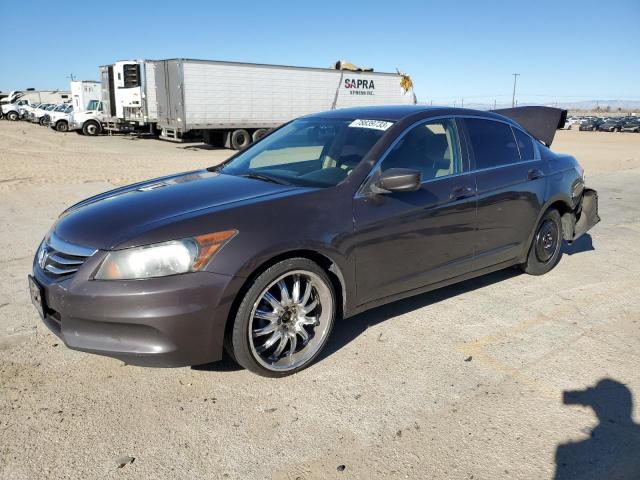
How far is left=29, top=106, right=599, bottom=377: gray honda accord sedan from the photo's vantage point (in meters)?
2.89

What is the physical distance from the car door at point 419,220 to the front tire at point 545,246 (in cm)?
125

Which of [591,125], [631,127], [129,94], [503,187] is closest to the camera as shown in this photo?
[503,187]

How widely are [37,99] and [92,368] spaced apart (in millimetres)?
53396

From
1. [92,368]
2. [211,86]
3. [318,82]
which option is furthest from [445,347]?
[318,82]

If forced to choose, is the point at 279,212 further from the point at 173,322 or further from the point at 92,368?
the point at 92,368

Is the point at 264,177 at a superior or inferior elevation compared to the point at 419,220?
superior

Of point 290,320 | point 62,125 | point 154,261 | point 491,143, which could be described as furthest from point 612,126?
point 154,261

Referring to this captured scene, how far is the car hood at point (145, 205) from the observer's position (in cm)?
306

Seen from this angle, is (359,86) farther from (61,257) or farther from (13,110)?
(13,110)

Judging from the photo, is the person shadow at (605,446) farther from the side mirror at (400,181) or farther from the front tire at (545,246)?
the front tire at (545,246)

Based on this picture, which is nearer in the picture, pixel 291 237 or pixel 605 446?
pixel 605 446

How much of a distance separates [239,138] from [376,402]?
20172mm

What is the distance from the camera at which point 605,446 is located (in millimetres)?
2738

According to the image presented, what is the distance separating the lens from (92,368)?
11.3 feet
